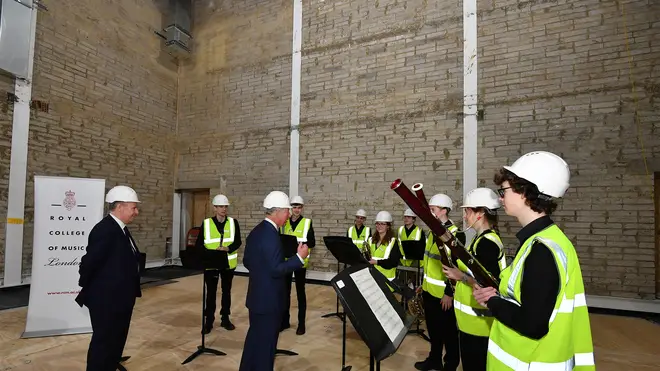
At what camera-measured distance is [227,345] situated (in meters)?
4.59

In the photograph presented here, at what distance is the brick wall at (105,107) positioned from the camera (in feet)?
26.1

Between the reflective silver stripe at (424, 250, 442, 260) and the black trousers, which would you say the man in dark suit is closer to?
the black trousers

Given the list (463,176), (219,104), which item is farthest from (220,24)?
(463,176)

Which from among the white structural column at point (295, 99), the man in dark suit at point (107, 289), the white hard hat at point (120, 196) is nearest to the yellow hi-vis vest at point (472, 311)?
the man in dark suit at point (107, 289)

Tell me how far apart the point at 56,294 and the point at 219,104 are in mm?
7336

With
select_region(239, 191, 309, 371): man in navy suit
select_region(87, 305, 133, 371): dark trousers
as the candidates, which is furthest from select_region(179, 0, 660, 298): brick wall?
select_region(87, 305, 133, 371): dark trousers

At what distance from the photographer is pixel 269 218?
122 inches

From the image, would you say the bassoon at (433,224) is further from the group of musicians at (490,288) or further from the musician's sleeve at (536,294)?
the musician's sleeve at (536,294)

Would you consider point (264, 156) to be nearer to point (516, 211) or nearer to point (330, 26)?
point (330, 26)

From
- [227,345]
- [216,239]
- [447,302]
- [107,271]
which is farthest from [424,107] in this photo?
[107,271]

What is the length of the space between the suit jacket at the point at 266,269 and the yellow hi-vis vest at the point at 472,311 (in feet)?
4.22

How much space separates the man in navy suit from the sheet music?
28.6 inches

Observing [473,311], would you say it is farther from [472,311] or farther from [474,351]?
[474,351]

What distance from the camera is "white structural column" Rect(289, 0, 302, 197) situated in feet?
31.3
